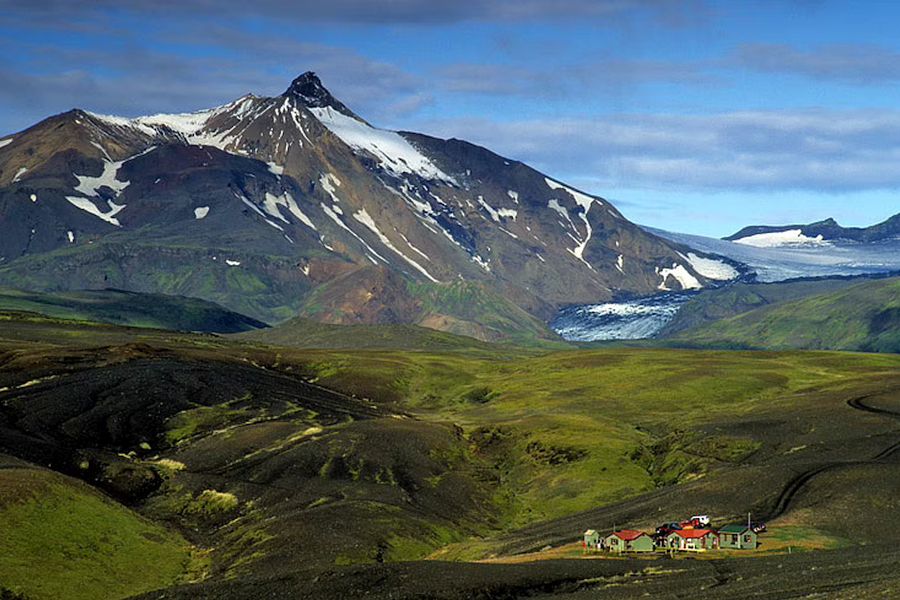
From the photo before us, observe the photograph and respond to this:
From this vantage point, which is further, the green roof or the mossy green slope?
the mossy green slope

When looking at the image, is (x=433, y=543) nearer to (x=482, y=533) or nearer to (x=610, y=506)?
(x=482, y=533)

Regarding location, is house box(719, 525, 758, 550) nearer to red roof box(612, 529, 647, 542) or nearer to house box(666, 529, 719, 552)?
house box(666, 529, 719, 552)

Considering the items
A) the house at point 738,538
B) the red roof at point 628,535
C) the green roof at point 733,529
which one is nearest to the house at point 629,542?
the red roof at point 628,535

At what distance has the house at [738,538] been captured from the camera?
130000 mm

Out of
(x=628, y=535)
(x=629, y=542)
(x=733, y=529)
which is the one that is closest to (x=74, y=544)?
(x=628, y=535)

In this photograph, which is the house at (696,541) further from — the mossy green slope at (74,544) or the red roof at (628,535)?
the mossy green slope at (74,544)

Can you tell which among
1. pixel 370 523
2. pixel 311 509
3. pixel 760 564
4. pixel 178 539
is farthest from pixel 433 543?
pixel 760 564

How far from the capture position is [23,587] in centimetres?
13612

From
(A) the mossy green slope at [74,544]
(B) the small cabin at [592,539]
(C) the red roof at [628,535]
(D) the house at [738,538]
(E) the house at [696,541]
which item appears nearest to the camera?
(D) the house at [738,538]

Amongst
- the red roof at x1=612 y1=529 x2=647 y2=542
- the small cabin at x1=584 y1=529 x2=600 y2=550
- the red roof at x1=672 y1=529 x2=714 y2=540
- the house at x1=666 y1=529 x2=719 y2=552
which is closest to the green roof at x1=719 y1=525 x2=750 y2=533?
the house at x1=666 y1=529 x2=719 y2=552

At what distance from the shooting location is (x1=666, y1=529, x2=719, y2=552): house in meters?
131

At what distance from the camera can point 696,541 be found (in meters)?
131

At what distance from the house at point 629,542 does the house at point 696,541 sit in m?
2.34

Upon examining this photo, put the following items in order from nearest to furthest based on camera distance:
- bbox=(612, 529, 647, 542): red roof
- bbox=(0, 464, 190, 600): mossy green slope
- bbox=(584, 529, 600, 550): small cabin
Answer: bbox=(612, 529, 647, 542): red roof < bbox=(584, 529, 600, 550): small cabin < bbox=(0, 464, 190, 600): mossy green slope
